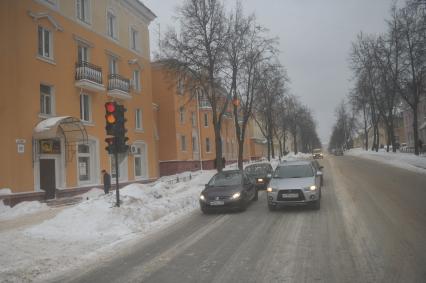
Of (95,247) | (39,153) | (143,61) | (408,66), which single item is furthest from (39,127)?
(408,66)

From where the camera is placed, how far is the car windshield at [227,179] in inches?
612

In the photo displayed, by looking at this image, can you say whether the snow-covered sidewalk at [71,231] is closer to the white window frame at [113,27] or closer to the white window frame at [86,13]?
the white window frame at [86,13]

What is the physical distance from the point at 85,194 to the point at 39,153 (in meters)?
3.63

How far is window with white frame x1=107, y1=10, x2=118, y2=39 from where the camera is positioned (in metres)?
27.6

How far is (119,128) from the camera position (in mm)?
13664

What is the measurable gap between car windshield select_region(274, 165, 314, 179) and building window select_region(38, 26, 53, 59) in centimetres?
1351

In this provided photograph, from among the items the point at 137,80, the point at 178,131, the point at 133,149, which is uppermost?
the point at 137,80

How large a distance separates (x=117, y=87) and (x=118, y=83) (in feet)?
1.31

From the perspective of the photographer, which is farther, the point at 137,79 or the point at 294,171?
the point at 137,79

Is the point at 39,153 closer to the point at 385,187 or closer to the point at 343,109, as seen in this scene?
the point at 385,187

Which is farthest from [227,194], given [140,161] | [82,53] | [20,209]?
[140,161]

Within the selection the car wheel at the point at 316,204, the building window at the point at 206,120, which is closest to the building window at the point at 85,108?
the car wheel at the point at 316,204

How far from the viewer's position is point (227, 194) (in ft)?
46.0

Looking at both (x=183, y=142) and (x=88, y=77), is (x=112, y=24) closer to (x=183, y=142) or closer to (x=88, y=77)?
(x=88, y=77)
